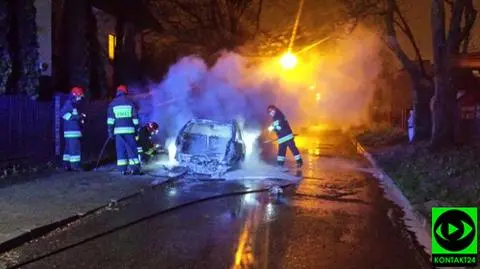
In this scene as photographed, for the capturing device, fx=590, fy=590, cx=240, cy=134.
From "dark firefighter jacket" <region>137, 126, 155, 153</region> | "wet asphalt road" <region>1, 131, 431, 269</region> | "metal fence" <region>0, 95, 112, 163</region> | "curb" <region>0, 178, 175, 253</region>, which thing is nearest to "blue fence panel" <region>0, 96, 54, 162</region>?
"metal fence" <region>0, 95, 112, 163</region>

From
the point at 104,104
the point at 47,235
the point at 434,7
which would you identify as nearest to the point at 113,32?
the point at 104,104

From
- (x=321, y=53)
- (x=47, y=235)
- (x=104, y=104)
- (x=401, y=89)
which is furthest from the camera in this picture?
(x=401, y=89)

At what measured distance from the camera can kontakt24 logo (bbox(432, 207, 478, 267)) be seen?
5164 millimetres

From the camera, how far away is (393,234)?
844cm

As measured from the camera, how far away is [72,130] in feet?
45.8

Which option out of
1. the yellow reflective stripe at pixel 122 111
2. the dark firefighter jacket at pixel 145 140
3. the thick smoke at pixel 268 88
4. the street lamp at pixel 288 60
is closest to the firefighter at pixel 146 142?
the dark firefighter jacket at pixel 145 140

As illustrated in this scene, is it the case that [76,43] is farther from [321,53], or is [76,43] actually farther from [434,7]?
[321,53]

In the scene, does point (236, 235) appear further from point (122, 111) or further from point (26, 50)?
point (26, 50)

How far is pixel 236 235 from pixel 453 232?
3.47 m

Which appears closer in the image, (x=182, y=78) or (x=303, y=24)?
(x=182, y=78)

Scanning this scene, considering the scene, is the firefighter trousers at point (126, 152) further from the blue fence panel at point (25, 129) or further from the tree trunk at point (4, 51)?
the tree trunk at point (4, 51)

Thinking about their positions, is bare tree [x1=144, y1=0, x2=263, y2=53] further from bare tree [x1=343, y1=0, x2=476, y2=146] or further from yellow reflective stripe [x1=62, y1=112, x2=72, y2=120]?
yellow reflective stripe [x1=62, y1=112, x2=72, y2=120]

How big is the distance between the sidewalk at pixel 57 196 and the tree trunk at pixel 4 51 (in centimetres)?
354

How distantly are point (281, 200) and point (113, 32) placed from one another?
16.7 metres
